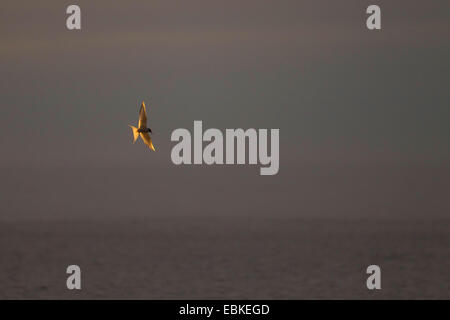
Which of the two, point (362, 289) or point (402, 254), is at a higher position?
point (402, 254)

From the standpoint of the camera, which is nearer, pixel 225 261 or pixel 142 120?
pixel 142 120

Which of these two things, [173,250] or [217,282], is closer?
[217,282]

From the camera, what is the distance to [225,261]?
141 metres

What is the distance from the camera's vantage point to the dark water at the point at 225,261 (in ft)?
321

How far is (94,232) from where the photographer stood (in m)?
187

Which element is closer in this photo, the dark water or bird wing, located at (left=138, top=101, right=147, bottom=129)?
bird wing, located at (left=138, top=101, right=147, bottom=129)

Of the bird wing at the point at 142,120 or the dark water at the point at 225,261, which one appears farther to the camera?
the dark water at the point at 225,261

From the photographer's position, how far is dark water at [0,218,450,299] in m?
97.8
